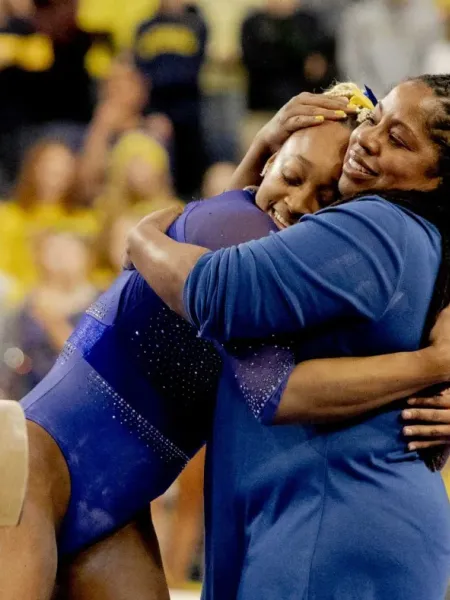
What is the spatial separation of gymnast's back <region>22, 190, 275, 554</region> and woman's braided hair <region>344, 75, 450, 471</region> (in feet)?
0.67

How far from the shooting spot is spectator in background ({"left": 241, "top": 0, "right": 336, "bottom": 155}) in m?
4.15

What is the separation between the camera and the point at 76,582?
1570 mm

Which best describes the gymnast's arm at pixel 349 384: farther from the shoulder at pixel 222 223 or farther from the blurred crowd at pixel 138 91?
the blurred crowd at pixel 138 91

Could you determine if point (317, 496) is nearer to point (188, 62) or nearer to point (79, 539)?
point (79, 539)

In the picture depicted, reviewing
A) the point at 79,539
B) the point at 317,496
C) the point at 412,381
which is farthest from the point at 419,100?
the point at 79,539

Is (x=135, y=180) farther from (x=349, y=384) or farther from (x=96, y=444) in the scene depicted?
(x=349, y=384)

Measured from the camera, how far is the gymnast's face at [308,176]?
1.48 metres

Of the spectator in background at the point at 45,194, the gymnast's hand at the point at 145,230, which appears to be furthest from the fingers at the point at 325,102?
the spectator in background at the point at 45,194

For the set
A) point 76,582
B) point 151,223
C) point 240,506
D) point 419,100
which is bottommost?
point 76,582

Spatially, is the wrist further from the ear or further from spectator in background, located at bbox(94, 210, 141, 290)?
spectator in background, located at bbox(94, 210, 141, 290)

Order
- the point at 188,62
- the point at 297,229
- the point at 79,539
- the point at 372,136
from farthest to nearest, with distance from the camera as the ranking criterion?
the point at 188,62 → the point at 79,539 → the point at 372,136 → the point at 297,229

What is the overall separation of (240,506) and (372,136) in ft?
1.75

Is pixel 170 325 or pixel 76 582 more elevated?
pixel 170 325

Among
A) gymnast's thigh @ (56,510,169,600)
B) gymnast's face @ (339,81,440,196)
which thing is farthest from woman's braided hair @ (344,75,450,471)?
gymnast's thigh @ (56,510,169,600)
